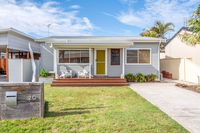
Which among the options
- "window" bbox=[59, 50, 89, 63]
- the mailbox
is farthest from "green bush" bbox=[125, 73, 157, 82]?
the mailbox

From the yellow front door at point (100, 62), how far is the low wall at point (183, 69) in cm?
745

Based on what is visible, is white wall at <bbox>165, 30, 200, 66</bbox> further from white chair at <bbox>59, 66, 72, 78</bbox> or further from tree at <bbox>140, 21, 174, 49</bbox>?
white chair at <bbox>59, 66, 72, 78</bbox>

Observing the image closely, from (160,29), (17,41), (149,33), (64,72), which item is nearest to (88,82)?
(64,72)

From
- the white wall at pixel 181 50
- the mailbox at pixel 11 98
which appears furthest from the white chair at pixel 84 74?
the white wall at pixel 181 50

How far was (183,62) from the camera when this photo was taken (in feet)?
41.5

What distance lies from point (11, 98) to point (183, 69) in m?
13.6

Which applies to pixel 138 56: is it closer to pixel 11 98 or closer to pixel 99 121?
pixel 99 121

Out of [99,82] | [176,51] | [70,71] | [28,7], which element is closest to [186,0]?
[176,51]

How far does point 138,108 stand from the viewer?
4.82 metres

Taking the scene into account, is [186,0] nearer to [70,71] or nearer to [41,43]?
[70,71]

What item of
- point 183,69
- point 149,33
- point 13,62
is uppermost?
point 149,33

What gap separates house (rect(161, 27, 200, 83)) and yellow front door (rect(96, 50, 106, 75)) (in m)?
7.10

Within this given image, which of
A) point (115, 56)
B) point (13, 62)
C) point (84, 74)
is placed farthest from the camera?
point (115, 56)

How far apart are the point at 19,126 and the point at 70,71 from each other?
25.6 ft
